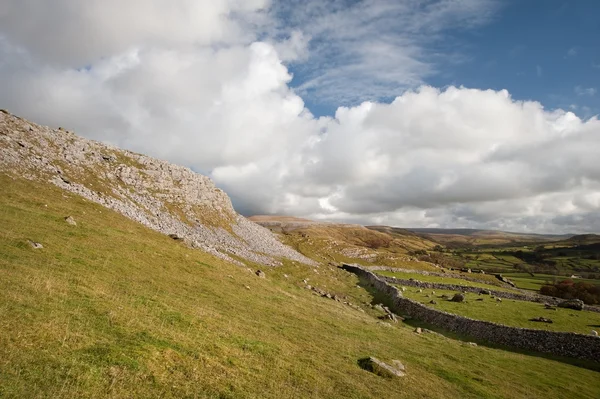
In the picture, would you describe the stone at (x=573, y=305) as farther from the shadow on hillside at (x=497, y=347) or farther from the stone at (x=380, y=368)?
the stone at (x=380, y=368)

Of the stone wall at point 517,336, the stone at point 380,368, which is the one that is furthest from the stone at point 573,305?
the stone at point 380,368

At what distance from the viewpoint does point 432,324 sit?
47.2m

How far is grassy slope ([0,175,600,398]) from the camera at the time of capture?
1274 cm

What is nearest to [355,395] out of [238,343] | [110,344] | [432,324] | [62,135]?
[238,343]

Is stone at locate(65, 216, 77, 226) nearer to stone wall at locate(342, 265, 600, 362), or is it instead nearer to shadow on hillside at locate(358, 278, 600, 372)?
shadow on hillside at locate(358, 278, 600, 372)

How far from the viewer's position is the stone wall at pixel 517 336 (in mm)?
35844

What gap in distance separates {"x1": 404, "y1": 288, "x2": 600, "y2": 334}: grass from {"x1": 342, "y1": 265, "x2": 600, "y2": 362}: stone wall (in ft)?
9.98

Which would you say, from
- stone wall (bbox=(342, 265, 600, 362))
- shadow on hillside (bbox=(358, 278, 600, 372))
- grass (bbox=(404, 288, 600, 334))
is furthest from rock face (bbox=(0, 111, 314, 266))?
grass (bbox=(404, 288, 600, 334))

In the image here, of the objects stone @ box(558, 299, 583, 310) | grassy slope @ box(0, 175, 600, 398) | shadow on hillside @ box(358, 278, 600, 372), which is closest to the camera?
grassy slope @ box(0, 175, 600, 398)

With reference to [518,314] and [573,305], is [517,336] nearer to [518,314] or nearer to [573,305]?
[518,314]

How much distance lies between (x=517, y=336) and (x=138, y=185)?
75.4m

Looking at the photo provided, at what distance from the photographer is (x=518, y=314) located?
48.3 metres

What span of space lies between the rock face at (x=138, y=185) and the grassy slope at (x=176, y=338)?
1449cm

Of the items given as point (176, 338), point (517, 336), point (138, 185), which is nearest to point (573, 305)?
point (517, 336)
